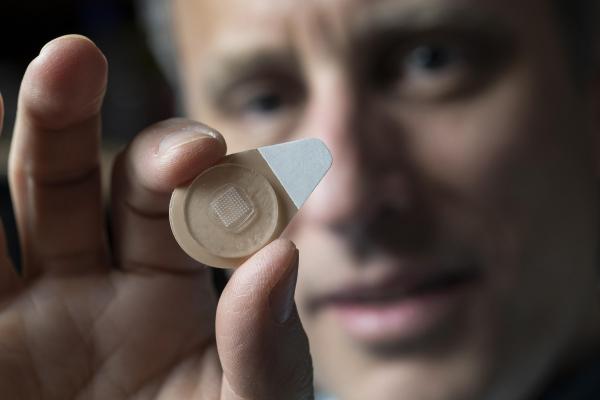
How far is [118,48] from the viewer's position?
2.16 m

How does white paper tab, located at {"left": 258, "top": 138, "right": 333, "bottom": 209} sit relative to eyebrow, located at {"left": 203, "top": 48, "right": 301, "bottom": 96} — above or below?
above

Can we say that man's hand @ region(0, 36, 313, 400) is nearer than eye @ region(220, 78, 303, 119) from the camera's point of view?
Yes

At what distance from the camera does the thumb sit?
494mm

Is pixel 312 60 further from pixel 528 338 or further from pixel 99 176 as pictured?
pixel 528 338

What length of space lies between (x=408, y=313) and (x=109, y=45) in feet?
5.07

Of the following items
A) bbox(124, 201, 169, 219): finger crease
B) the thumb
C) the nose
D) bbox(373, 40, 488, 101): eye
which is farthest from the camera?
bbox(373, 40, 488, 101): eye

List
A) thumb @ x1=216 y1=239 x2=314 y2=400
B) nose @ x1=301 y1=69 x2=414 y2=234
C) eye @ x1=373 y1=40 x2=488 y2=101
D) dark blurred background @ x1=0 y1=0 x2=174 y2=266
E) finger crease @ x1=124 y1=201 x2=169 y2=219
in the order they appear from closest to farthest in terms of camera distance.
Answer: thumb @ x1=216 y1=239 x2=314 y2=400 < finger crease @ x1=124 y1=201 x2=169 y2=219 < nose @ x1=301 y1=69 x2=414 y2=234 < eye @ x1=373 y1=40 x2=488 y2=101 < dark blurred background @ x1=0 y1=0 x2=174 y2=266

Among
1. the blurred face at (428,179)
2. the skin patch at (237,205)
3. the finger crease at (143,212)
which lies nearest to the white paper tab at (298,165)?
the skin patch at (237,205)

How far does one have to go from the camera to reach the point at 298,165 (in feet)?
1.85

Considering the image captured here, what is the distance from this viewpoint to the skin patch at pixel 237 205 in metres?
0.54

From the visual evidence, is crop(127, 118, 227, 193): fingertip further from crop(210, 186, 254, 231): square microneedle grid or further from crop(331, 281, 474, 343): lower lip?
crop(331, 281, 474, 343): lower lip

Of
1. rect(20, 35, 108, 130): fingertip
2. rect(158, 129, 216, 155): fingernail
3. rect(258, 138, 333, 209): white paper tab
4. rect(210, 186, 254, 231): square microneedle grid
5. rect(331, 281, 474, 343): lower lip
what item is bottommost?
rect(331, 281, 474, 343): lower lip

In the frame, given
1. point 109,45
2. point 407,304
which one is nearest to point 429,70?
point 407,304

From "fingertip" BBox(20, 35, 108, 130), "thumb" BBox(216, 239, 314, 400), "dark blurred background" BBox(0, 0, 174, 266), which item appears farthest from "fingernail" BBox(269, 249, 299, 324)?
"dark blurred background" BBox(0, 0, 174, 266)
